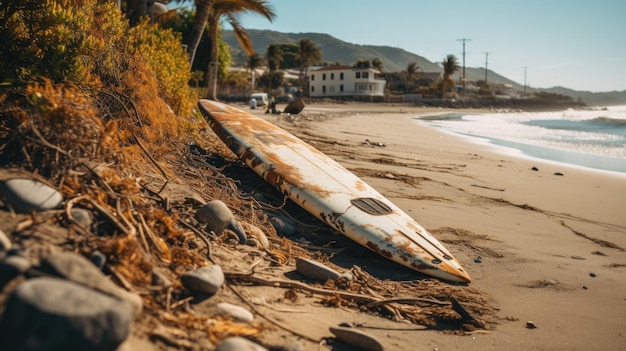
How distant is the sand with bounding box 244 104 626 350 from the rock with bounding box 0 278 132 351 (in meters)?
1.05

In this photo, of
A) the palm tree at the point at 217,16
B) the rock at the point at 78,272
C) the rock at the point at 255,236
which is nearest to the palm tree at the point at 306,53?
the palm tree at the point at 217,16

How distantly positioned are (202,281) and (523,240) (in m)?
3.27

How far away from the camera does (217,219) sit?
300cm

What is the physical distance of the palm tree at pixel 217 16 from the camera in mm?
11586

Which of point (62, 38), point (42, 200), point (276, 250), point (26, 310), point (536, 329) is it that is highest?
point (62, 38)

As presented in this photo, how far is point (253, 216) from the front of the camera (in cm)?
373

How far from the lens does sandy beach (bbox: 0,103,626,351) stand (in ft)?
6.44

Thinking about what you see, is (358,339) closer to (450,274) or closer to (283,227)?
(450,274)

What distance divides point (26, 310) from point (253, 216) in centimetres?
244

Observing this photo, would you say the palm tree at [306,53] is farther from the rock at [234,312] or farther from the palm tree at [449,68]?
the rock at [234,312]

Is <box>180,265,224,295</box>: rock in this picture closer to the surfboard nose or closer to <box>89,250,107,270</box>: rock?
<box>89,250,107,270</box>: rock

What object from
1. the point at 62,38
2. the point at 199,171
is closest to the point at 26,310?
the point at 62,38

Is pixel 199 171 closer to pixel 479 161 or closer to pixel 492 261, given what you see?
pixel 492 261

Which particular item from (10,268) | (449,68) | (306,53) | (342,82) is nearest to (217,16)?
(10,268)
